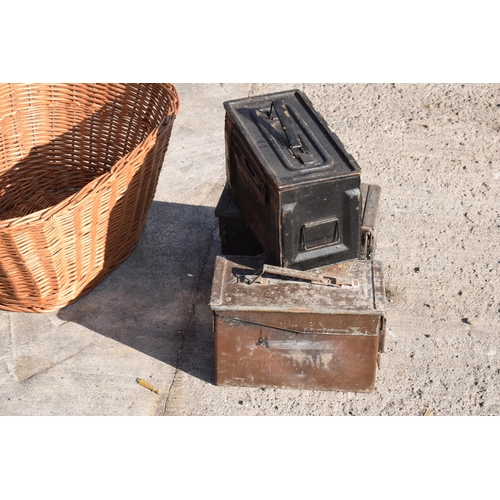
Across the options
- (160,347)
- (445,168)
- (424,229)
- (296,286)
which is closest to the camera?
(296,286)

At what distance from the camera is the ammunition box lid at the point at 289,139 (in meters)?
3.88

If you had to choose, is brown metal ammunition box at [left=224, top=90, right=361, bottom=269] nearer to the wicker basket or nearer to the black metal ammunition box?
the black metal ammunition box

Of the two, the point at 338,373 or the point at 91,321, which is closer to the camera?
A: the point at 338,373

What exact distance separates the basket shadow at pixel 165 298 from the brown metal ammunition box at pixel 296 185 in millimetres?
592

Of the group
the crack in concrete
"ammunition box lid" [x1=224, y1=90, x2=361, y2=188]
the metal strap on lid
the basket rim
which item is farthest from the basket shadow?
the metal strap on lid

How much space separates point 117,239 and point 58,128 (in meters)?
1.08

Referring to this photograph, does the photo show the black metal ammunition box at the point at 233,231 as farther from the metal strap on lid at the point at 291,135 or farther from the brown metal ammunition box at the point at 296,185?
the metal strap on lid at the point at 291,135

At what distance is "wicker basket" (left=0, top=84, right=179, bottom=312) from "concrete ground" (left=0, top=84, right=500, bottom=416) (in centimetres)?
22

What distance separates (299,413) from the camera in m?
4.02

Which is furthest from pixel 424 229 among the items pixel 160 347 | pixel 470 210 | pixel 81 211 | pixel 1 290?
pixel 1 290

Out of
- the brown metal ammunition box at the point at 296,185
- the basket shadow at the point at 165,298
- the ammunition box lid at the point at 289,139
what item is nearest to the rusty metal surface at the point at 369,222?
the brown metal ammunition box at the point at 296,185

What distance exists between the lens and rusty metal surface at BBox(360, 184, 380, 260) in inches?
170

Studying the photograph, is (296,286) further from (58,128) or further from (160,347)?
(58,128)

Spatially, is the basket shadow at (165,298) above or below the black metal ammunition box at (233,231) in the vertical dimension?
below
